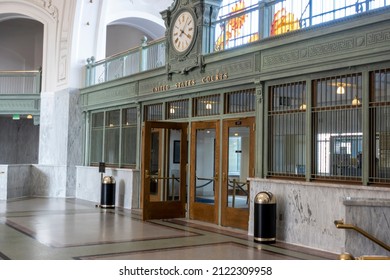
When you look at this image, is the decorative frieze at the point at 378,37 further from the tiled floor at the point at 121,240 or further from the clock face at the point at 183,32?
the clock face at the point at 183,32

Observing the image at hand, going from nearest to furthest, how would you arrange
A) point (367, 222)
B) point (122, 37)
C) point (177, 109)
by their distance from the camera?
point (367, 222) → point (177, 109) → point (122, 37)

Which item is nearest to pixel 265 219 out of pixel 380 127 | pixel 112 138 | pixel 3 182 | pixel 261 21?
pixel 380 127

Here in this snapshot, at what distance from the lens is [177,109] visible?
11680 mm

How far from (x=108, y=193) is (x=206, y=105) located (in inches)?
155

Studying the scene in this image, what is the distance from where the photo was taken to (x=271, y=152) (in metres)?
8.93

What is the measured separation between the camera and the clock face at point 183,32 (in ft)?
35.5

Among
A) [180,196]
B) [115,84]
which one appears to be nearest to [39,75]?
[115,84]

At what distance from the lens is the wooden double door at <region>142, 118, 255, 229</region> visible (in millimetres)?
9539

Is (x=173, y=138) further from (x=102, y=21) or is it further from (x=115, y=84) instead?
(x=102, y=21)

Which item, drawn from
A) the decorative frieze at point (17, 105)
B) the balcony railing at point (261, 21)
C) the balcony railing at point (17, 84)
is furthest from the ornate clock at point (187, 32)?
the balcony railing at point (17, 84)

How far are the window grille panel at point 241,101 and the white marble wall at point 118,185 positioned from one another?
3.84 meters

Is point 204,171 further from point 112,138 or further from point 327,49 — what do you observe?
point 112,138

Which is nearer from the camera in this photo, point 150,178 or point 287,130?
point 287,130

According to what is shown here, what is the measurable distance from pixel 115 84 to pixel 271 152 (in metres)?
6.55
